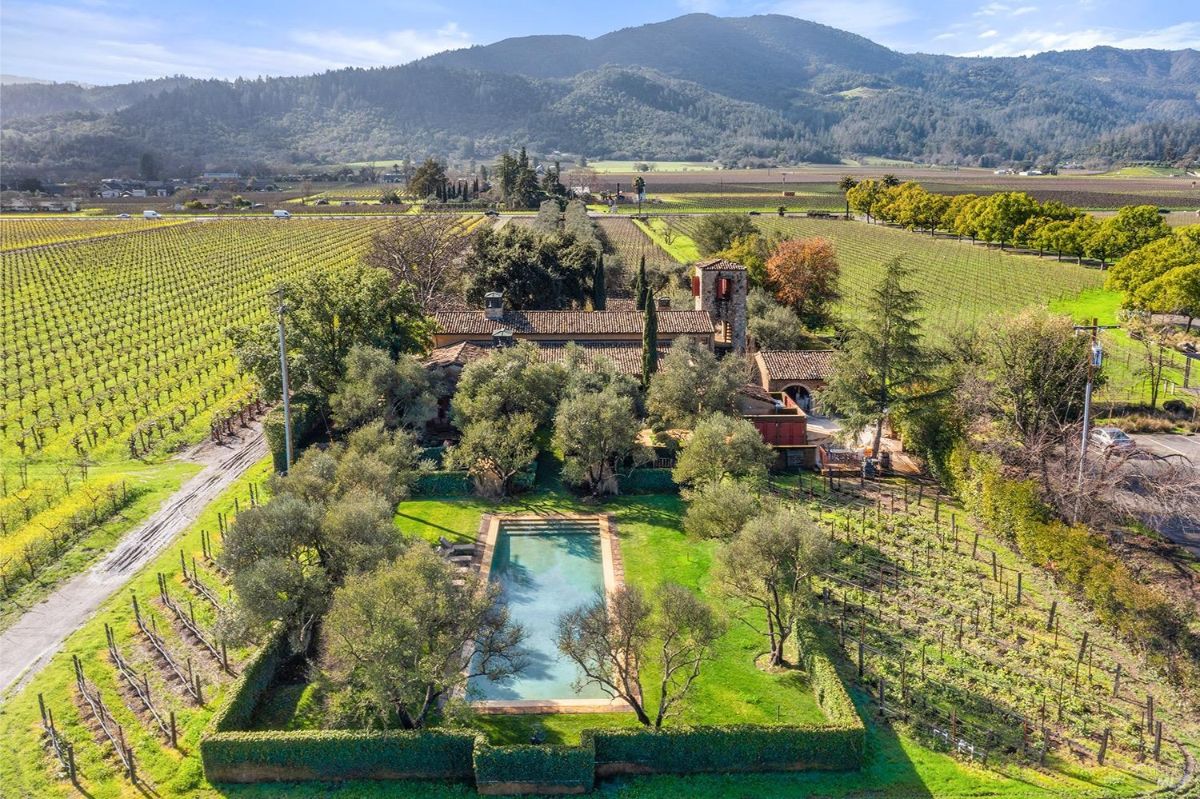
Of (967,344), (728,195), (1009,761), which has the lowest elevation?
(1009,761)

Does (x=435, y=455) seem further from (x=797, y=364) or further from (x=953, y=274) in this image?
(x=953, y=274)

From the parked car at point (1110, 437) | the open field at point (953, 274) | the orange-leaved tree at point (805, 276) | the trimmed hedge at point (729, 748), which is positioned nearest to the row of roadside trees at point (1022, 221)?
the open field at point (953, 274)

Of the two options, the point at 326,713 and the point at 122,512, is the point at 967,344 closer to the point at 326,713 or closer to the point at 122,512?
the point at 326,713

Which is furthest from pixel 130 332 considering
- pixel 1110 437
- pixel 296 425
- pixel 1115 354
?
pixel 1115 354

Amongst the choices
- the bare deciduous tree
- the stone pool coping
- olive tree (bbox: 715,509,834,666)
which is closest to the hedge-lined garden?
the stone pool coping

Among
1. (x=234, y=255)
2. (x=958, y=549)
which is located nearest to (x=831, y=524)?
(x=958, y=549)

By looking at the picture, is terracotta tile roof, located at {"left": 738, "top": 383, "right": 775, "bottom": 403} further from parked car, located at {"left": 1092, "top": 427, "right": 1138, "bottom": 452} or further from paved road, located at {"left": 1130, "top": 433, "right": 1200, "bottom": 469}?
paved road, located at {"left": 1130, "top": 433, "right": 1200, "bottom": 469}
